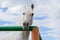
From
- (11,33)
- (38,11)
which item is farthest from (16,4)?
(11,33)

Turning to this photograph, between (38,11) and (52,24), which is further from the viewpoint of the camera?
(52,24)

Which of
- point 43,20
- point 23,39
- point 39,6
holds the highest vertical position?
point 39,6

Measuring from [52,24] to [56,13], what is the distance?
0.21 m

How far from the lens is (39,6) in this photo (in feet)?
8.80

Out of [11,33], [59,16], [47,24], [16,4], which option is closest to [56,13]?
[59,16]

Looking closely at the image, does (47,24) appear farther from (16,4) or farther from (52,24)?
(16,4)

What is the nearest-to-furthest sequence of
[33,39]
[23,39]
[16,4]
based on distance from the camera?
[33,39] → [23,39] → [16,4]

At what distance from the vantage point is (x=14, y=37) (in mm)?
1205

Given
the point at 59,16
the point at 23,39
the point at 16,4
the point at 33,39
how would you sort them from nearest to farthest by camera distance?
the point at 33,39 < the point at 23,39 < the point at 16,4 < the point at 59,16

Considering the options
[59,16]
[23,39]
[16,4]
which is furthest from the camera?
[59,16]

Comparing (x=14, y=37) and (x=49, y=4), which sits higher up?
(x=49, y=4)

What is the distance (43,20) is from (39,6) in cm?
26

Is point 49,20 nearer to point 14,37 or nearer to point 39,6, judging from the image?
point 39,6

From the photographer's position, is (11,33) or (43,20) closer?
(11,33)
